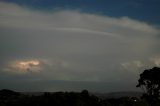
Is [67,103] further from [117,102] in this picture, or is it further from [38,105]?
[117,102]

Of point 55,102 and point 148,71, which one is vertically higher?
point 148,71

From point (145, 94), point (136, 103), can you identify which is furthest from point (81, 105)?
point (145, 94)

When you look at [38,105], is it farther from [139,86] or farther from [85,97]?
[139,86]

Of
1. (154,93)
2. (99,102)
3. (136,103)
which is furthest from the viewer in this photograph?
(154,93)

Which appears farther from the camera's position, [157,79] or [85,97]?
[157,79]

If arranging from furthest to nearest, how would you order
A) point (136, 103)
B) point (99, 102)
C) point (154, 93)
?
1. point (154, 93)
2. point (99, 102)
3. point (136, 103)

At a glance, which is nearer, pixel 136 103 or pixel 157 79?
pixel 136 103

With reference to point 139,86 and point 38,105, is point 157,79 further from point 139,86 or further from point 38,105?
point 38,105

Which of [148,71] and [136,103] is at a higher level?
[148,71]

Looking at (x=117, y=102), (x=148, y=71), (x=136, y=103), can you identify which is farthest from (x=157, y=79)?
(x=136, y=103)
